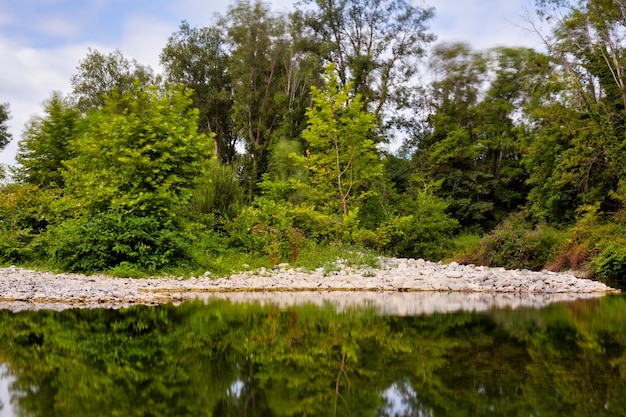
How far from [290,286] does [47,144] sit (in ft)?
36.6

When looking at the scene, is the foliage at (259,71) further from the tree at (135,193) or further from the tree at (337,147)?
the tree at (135,193)

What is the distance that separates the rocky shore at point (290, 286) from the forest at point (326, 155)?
3.08 feet

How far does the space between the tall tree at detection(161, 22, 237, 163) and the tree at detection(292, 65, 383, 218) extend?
19776 millimetres

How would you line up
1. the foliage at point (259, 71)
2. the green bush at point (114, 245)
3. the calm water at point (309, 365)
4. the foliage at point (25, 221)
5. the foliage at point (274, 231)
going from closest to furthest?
the calm water at point (309, 365), the green bush at point (114, 245), the foliage at point (25, 221), the foliage at point (274, 231), the foliage at point (259, 71)

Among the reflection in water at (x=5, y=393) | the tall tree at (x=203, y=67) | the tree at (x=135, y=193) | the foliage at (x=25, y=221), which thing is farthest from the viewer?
the tall tree at (x=203, y=67)

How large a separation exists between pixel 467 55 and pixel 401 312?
24.9 m

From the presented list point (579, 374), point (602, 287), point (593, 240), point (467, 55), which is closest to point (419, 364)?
point (579, 374)

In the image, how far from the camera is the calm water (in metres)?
2.94

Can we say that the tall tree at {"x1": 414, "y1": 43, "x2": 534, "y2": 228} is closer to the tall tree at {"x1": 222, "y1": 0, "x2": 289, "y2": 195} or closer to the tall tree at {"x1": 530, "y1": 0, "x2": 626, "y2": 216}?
the tall tree at {"x1": 530, "y1": 0, "x2": 626, "y2": 216}

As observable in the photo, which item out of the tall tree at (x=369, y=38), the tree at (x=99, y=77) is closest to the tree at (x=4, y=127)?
the tree at (x=99, y=77)

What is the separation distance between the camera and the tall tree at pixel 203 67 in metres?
36.3

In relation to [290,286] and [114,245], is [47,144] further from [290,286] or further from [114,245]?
[290,286]

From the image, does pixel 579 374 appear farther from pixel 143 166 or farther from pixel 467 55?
pixel 467 55

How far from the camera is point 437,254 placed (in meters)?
20.1
